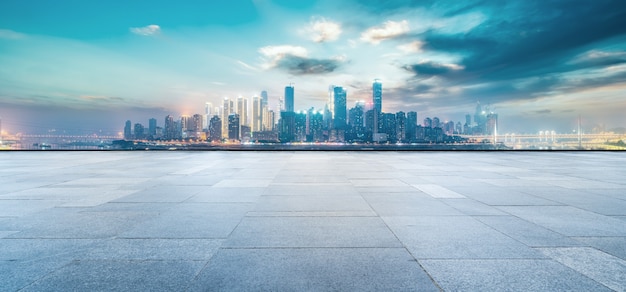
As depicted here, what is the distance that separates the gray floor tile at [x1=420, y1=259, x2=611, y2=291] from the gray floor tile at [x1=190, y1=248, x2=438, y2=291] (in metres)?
0.27

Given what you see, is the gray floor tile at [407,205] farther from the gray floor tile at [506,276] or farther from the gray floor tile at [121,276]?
the gray floor tile at [121,276]

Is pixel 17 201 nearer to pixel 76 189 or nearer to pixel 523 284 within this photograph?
pixel 76 189

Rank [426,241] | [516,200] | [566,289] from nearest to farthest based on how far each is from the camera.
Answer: [566,289]
[426,241]
[516,200]

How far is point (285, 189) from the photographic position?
30.9 feet

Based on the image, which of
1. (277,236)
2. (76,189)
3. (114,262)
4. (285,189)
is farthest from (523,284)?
(76,189)

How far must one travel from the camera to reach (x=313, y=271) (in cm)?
383

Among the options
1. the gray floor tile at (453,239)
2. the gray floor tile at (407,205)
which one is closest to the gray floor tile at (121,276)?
the gray floor tile at (453,239)

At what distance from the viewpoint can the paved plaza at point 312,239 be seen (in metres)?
3.61

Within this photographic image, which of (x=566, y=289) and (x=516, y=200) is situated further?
(x=516, y=200)

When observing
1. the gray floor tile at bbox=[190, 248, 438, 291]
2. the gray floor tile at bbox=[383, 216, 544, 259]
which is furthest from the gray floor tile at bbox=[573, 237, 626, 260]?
the gray floor tile at bbox=[190, 248, 438, 291]

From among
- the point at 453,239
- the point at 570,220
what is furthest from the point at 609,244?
the point at 453,239

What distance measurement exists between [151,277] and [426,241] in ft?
12.9

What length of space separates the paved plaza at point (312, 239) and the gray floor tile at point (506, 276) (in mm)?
14

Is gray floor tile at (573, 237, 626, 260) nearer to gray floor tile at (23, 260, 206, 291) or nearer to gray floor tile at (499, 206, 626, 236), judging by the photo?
gray floor tile at (499, 206, 626, 236)
